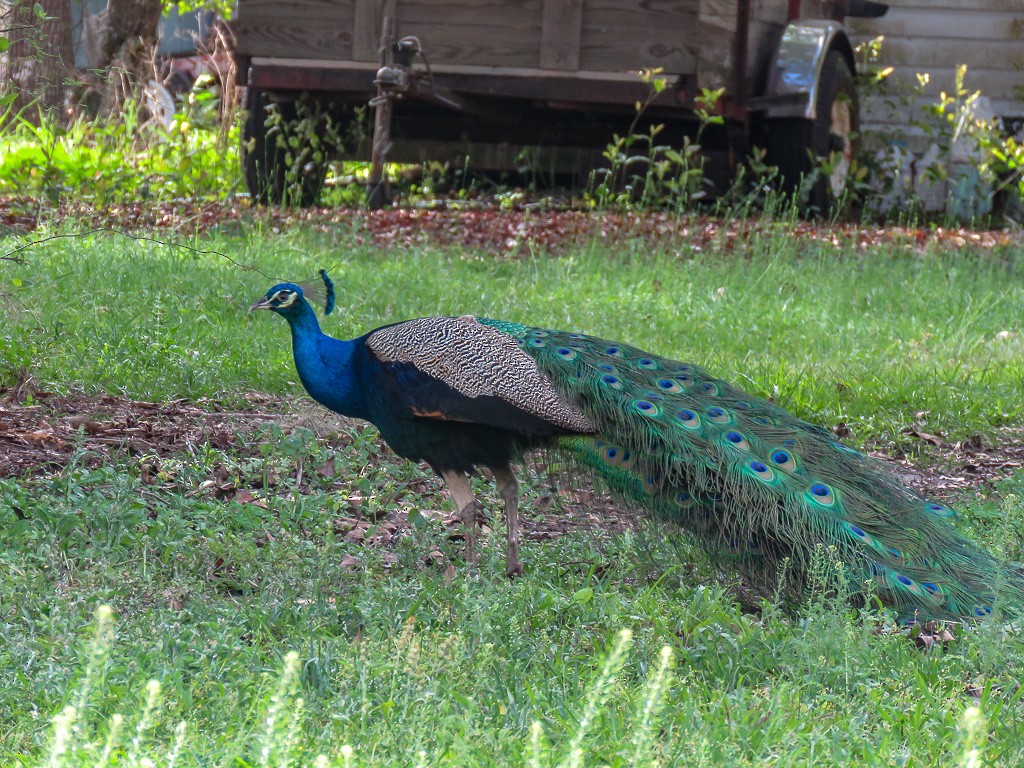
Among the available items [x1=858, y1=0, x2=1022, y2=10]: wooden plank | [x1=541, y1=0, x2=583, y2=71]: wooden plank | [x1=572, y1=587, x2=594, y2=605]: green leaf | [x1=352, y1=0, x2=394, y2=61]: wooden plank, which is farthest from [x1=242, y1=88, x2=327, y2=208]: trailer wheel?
[x1=572, y1=587, x2=594, y2=605]: green leaf

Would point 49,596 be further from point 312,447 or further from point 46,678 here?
point 312,447

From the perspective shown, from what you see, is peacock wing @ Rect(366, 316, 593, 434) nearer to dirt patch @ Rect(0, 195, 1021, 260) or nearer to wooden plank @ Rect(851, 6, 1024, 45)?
dirt patch @ Rect(0, 195, 1021, 260)

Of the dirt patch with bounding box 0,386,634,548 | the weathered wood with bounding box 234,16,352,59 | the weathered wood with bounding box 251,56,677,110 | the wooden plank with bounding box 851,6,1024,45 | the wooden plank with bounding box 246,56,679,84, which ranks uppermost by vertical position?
the wooden plank with bounding box 851,6,1024,45

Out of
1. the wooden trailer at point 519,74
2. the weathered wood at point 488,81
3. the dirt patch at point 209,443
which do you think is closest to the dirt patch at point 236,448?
the dirt patch at point 209,443

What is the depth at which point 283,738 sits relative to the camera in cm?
207

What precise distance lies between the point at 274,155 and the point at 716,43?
3.48 metres

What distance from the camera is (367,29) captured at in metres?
9.62

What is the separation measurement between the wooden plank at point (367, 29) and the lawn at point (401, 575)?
2.52 m

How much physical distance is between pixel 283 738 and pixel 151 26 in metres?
11.5

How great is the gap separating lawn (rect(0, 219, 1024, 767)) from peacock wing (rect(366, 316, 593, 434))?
38cm

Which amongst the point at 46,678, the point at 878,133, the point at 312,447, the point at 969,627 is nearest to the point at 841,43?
the point at 878,133

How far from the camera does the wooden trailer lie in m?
9.32

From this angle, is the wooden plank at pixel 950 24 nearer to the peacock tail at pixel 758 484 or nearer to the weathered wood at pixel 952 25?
the weathered wood at pixel 952 25

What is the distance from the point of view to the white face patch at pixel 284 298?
4051 mm
